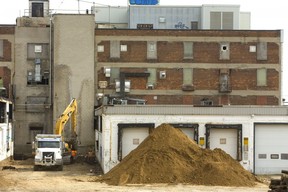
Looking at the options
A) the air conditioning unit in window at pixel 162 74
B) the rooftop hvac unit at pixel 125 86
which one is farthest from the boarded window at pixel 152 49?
the rooftop hvac unit at pixel 125 86

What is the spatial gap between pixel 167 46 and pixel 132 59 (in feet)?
12.8

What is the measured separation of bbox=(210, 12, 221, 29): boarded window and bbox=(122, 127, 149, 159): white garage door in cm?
3136

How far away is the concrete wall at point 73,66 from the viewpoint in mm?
70438

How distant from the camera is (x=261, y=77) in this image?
72.8 metres

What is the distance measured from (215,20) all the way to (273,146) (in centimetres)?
3097

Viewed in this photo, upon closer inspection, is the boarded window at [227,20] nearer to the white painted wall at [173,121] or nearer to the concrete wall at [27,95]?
the concrete wall at [27,95]

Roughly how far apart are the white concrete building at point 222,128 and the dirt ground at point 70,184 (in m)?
2.99

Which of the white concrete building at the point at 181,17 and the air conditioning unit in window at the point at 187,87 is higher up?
the white concrete building at the point at 181,17

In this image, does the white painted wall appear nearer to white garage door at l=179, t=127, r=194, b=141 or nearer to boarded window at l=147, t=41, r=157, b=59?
white garage door at l=179, t=127, r=194, b=141

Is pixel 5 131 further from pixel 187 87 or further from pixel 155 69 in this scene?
pixel 187 87

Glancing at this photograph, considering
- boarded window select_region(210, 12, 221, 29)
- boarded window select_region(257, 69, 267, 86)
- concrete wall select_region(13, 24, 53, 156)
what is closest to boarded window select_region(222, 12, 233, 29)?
boarded window select_region(210, 12, 221, 29)

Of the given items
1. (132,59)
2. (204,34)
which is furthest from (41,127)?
(204,34)

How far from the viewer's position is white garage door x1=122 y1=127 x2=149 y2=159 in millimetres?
49725

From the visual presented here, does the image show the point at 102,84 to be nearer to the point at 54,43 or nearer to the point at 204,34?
the point at 54,43
